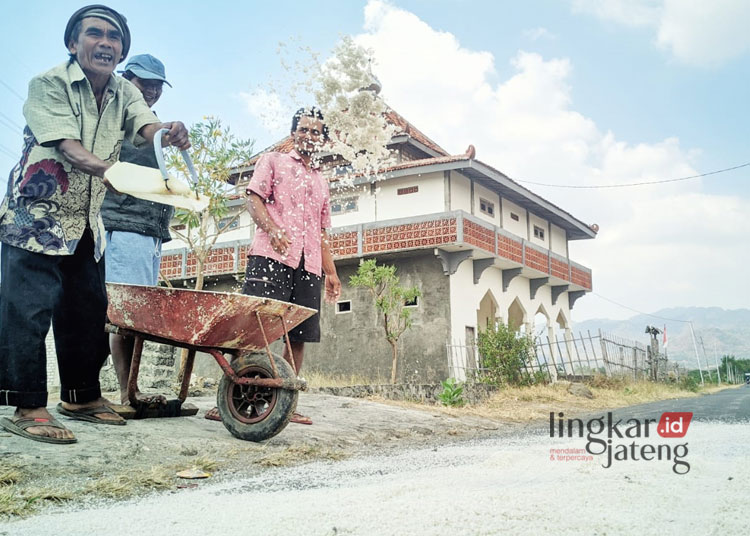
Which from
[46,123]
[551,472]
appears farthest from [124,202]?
[551,472]

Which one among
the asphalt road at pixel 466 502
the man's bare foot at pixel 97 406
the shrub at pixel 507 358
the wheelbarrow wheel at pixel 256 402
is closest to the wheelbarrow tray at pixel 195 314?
the wheelbarrow wheel at pixel 256 402

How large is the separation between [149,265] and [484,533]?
10.9ft

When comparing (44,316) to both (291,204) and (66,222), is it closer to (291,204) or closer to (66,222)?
(66,222)

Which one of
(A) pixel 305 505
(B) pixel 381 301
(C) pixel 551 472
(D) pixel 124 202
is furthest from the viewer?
(B) pixel 381 301

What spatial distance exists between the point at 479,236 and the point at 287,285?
13.4m

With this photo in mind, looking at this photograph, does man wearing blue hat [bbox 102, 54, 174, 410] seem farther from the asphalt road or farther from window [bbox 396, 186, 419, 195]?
window [bbox 396, 186, 419, 195]

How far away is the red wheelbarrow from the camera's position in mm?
3730

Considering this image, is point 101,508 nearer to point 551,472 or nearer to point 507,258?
point 551,472

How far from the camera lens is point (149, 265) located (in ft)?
14.5

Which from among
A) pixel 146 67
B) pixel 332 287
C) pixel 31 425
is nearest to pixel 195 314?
pixel 31 425

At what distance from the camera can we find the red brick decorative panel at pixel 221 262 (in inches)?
786

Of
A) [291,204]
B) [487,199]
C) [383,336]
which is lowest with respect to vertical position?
[383,336]

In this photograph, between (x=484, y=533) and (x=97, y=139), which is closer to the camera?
(x=484, y=533)

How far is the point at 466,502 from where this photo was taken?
83.7 inches
